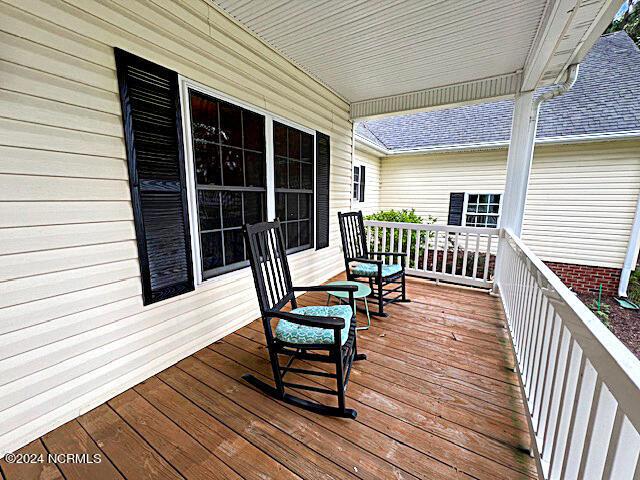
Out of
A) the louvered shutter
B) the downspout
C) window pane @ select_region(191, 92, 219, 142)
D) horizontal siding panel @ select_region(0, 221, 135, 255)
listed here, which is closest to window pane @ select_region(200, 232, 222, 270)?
horizontal siding panel @ select_region(0, 221, 135, 255)

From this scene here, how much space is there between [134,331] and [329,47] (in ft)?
10.4

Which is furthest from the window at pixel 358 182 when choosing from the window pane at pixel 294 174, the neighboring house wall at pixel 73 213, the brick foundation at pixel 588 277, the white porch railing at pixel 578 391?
the white porch railing at pixel 578 391

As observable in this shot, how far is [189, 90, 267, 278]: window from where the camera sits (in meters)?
2.23

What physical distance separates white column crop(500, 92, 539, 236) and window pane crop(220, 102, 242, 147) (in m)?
3.35

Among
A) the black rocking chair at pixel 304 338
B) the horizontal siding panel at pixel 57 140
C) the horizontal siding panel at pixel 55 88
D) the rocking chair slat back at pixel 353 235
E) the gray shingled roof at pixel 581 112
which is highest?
the gray shingled roof at pixel 581 112

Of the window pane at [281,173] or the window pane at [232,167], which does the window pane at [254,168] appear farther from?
the window pane at [281,173]

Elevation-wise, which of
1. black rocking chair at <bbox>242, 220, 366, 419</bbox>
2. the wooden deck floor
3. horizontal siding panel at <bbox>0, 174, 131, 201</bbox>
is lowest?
the wooden deck floor

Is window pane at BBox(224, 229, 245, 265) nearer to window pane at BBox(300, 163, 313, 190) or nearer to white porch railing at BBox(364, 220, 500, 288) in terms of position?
window pane at BBox(300, 163, 313, 190)

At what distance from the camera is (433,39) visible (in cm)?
260

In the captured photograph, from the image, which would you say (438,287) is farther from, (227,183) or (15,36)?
(15,36)

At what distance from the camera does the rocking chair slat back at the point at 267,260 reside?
1.69 metres

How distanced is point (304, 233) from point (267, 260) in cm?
170

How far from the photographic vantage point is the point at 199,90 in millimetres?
2121

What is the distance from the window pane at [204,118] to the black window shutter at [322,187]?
1.64m
